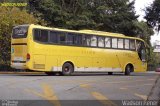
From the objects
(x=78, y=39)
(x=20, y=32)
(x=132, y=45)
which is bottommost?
(x=132, y=45)

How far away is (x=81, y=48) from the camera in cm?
3123

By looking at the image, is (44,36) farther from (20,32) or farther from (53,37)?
(20,32)

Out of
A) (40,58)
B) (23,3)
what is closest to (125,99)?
(40,58)

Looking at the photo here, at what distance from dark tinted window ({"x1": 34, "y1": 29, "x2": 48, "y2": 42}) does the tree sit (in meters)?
8.01

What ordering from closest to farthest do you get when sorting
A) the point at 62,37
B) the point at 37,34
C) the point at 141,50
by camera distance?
the point at 37,34, the point at 62,37, the point at 141,50

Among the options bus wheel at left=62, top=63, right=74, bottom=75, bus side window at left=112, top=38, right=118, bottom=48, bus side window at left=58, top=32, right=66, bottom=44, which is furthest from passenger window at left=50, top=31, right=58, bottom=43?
bus side window at left=112, top=38, right=118, bottom=48

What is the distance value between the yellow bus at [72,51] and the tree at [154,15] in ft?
9.75

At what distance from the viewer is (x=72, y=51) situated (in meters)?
30.6

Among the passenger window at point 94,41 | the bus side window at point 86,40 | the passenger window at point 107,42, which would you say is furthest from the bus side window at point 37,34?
the passenger window at point 107,42

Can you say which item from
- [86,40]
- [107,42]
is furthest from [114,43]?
[86,40]

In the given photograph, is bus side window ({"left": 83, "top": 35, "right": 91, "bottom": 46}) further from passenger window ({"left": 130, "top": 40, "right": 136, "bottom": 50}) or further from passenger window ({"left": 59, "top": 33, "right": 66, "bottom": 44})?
passenger window ({"left": 130, "top": 40, "right": 136, "bottom": 50})

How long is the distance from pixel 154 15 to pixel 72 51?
21.5 ft

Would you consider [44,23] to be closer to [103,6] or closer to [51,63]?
Answer: [103,6]

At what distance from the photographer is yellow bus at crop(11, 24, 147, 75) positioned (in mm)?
28328
